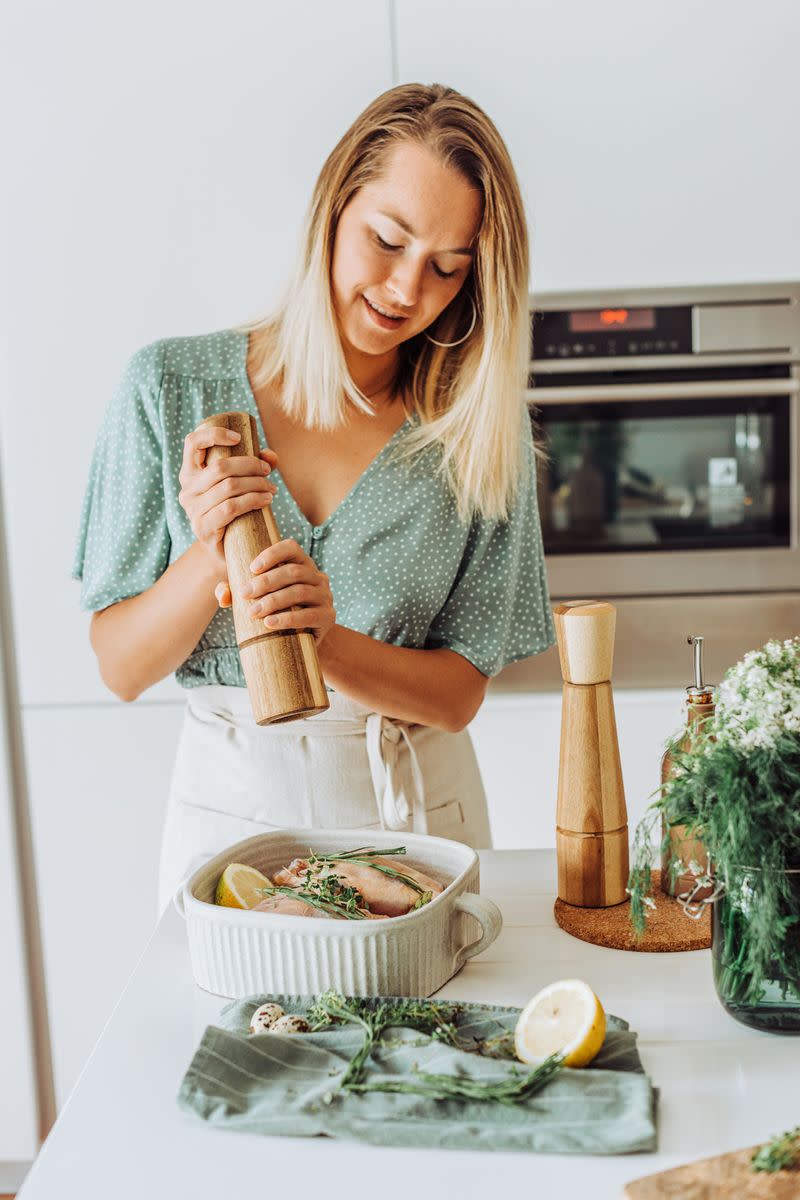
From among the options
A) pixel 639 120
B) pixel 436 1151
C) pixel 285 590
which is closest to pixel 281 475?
pixel 285 590

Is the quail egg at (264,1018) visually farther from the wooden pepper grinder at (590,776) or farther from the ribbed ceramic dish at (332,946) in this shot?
the wooden pepper grinder at (590,776)

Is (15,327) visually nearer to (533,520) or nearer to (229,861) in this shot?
(533,520)

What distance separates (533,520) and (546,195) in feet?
2.26

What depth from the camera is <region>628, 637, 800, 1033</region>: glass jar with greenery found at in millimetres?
735

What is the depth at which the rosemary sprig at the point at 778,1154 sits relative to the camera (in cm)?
62

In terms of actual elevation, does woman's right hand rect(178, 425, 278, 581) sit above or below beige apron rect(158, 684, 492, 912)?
above

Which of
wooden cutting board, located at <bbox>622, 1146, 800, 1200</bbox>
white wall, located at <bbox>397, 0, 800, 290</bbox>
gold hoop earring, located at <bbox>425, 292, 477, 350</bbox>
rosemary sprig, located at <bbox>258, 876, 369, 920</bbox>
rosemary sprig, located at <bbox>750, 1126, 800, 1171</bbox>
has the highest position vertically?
white wall, located at <bbox>397, 0, 800, 290</bbox>

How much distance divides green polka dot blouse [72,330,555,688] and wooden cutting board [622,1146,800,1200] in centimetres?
75

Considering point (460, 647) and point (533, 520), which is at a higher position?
point (533, 520)

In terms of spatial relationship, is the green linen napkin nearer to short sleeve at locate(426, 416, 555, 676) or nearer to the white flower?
the white flower

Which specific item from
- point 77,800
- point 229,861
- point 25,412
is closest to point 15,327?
point 25,412

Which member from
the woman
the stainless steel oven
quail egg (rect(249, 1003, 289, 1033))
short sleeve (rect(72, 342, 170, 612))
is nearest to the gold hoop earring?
the woman

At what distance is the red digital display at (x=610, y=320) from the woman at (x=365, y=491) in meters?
0.56

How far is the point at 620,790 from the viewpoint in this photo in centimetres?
100
